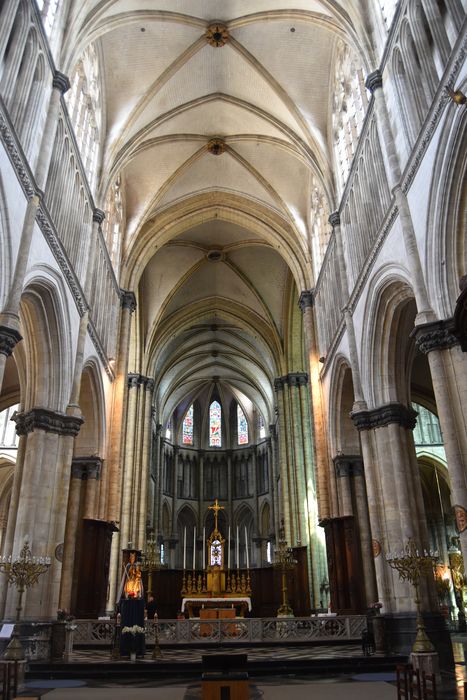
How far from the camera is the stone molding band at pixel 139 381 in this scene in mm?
29022

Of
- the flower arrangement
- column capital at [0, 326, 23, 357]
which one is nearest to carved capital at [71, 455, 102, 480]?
the flower arrangement

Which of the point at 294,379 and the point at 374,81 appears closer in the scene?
the point at 374,81

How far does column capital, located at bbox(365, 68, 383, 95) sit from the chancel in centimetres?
10

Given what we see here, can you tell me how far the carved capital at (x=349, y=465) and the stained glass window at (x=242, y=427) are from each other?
29.0 metres

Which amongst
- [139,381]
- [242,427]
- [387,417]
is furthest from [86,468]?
[242,427]

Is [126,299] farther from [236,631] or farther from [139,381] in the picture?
[236,631]

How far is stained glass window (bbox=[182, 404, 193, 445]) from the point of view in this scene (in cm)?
4823

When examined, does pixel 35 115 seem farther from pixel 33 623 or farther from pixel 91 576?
pixel 91 576

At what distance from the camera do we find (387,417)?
14.6 metres

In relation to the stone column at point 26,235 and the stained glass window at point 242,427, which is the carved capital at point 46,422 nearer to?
the stone column at point 26,235

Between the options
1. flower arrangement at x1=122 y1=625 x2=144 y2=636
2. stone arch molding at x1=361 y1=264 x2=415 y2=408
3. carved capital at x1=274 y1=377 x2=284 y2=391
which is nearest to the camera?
flower arrangement at x1=122 y1=625 x2=144 y2=636

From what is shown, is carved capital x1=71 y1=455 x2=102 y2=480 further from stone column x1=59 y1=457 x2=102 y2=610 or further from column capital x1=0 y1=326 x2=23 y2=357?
column capital x1=0 y1=326 x2=23 y2=357

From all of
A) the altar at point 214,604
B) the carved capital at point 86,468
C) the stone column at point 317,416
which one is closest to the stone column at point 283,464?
the altar at point 214,604

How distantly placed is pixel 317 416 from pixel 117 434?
7.38m
